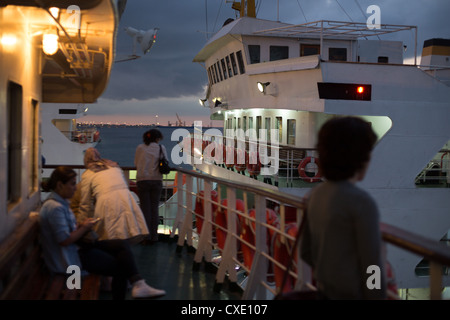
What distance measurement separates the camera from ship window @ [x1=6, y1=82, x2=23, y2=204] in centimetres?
438

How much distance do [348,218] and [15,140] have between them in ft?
11.4

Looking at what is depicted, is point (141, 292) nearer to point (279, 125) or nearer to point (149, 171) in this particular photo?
point (149, 171)

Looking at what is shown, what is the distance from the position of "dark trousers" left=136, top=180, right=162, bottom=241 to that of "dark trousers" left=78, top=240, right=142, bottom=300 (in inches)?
107

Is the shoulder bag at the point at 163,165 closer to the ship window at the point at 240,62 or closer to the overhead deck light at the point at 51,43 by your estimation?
the overhead deck light at the point at 51,43

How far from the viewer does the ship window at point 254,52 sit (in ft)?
61.0

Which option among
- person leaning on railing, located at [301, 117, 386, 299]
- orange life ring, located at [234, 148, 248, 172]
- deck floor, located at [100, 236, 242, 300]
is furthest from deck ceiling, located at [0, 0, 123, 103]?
orange life ring, located at [234, 148, 248, 172]

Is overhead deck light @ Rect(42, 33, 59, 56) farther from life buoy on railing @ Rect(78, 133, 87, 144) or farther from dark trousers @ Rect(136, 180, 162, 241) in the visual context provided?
life buoy on railing @ Rect(78, 133, 87, 144)

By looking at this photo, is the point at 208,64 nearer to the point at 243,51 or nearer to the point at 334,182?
the point at 243,51

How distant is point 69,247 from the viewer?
153 inches

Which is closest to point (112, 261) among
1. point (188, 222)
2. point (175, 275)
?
point (175, 275)

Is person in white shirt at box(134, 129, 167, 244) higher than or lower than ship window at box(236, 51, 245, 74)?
lower

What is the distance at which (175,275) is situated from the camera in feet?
18.5

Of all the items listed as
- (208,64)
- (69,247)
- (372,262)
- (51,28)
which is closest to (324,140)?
(372,262)

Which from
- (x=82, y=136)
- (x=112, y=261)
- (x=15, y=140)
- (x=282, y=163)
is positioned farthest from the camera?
(x=82, y=136)
